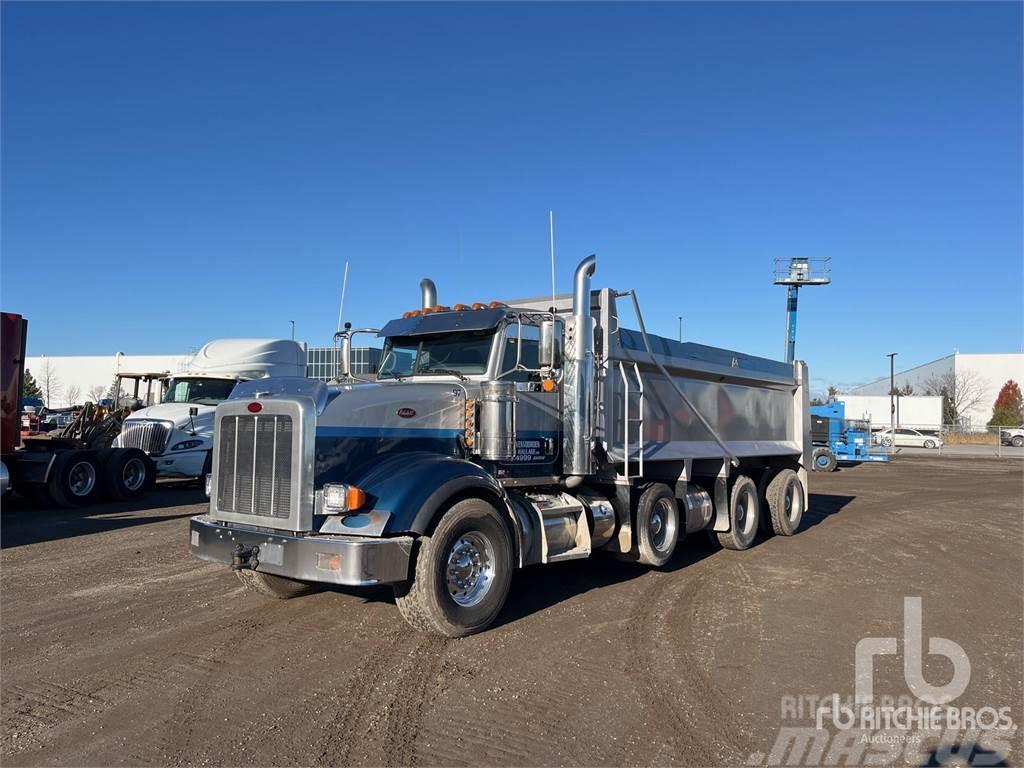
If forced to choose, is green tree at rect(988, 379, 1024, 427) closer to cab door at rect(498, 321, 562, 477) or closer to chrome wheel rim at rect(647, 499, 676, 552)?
chrome wheel rim at rect(647, 499, 676, 552)

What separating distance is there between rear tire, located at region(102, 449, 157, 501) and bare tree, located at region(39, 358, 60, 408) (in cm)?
6437

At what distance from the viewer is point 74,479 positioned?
1346 cm

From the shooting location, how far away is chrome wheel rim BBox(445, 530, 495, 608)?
5906 millimetres

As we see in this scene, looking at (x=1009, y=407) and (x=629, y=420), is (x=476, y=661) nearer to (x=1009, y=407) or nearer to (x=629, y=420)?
(x=629, y=420)

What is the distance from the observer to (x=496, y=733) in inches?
165

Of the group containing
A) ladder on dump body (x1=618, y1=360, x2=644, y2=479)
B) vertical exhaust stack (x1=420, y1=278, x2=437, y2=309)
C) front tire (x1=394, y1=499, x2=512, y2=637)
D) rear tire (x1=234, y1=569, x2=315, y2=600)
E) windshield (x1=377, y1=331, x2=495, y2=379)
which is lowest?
rear tire (x1=234, y1=569, x2=315, y2=600)

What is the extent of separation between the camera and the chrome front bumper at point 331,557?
5.23 metres

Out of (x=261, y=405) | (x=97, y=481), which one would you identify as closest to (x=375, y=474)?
(x=261, y=405)

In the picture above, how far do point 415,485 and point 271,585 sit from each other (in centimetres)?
224

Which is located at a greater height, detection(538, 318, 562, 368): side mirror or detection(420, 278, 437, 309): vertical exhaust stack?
detection(420, 278, 437, 309): vertical exhaust stack

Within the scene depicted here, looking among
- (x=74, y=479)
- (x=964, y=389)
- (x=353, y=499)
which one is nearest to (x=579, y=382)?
(x=353, y=499)

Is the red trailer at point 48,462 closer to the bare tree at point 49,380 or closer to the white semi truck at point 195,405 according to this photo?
the white semi truck at point 195,405

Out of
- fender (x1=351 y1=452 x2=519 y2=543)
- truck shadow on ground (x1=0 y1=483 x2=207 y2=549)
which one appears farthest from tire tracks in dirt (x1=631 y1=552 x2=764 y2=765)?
truck shadow on ground (x1=0 y1=483 x2=207 y2=549)

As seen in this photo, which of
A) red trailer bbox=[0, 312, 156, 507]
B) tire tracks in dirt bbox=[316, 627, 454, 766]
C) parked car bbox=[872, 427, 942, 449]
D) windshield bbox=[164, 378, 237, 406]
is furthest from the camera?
parked car bbox=[872, 427, 942, 449]
